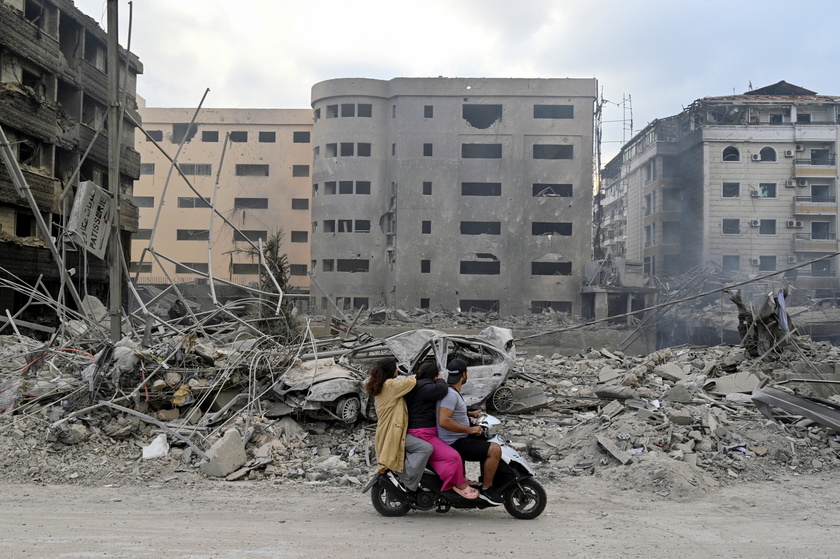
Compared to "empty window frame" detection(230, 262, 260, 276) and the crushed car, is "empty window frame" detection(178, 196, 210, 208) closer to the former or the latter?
"empty window frame" detection(230, 262, 260, 276)

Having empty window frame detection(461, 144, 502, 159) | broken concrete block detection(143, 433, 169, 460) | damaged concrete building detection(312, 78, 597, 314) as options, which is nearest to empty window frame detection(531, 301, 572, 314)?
damaged concrete building detection(312, 78, 597, 314)

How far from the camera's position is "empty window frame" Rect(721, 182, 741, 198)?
47062mm

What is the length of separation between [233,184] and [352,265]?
44.8ft

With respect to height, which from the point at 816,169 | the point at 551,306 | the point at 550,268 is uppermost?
the point at 816,169

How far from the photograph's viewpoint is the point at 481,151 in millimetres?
46562

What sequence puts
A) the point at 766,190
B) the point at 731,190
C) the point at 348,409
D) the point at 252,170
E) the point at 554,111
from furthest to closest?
the point at 252,170 < the point at 731,190 < the point at 766,190 < the point at 554,111 < the point at 348,409

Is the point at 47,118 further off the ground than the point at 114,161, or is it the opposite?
the point at 47,118

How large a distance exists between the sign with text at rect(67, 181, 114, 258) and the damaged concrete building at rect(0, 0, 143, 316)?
910cm

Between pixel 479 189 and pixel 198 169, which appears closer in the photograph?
pixel 479 189

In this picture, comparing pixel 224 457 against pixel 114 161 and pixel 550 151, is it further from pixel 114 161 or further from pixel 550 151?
pixel 550 151

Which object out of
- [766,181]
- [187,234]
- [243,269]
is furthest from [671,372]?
[187,234]

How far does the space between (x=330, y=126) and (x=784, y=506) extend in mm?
44603

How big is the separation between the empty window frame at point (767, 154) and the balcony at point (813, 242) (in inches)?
218

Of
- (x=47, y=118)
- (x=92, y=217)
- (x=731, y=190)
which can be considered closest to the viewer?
(x=92, y=217)
